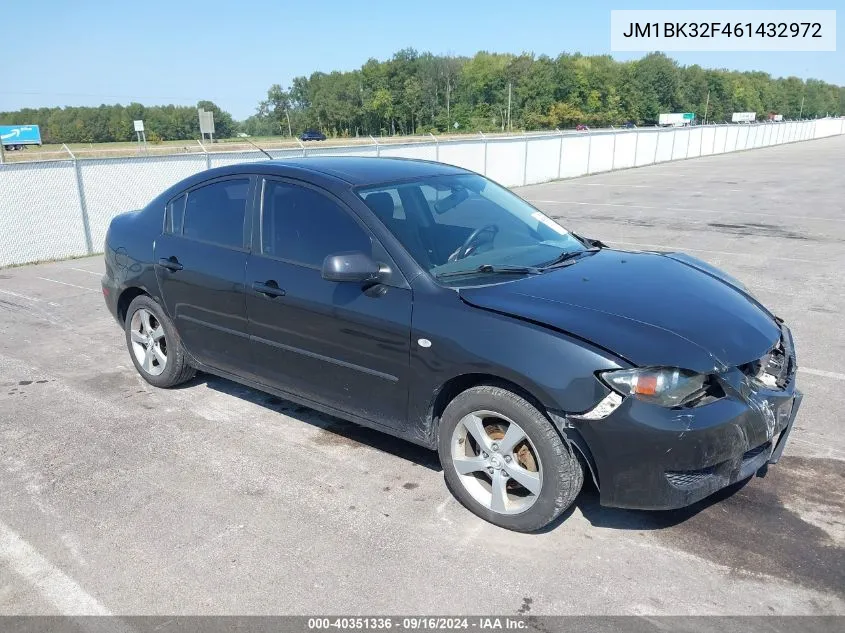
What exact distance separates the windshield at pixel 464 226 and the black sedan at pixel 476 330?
0.02 m

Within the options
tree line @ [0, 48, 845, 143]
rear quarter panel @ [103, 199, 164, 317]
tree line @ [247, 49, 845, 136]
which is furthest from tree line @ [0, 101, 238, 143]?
rear quarter panel @ [103, 199, 164, 317]

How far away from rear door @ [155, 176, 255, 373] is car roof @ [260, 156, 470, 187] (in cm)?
36

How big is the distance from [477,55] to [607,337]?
4926 inches

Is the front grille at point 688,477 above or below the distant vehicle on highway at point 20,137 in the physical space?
below

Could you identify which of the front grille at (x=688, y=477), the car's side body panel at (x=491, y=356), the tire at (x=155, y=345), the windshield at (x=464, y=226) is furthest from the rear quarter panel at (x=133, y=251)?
the front grille at (x=688, y=477)

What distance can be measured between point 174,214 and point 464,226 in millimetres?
2173

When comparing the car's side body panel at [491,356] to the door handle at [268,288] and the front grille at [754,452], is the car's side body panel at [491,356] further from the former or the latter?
the door handle at [268,288]

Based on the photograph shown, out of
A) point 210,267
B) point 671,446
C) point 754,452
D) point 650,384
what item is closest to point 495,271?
point 650,384

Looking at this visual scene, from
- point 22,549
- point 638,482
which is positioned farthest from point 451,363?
point 22,549

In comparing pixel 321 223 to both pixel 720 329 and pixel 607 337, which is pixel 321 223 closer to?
pixel 607 337

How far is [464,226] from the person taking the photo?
4.00 metres

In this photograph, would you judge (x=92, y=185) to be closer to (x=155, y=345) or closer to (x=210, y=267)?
(x=155, y=345)

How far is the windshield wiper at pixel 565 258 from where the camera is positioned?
385cm

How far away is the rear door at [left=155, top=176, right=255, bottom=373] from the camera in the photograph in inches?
169
